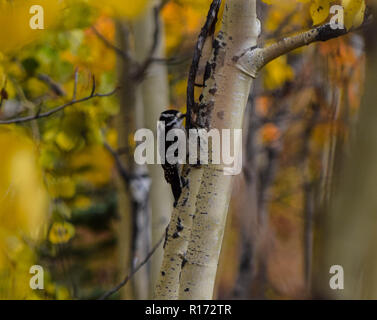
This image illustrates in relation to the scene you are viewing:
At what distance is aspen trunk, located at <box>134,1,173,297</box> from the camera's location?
7.40 feet

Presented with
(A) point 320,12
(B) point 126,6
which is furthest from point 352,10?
(B) point 126,6

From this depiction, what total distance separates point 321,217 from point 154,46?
4.16 ft

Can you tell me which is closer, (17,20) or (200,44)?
(200,44)

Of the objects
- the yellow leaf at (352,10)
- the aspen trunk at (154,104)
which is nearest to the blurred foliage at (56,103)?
the yellow leaf at (352,10)

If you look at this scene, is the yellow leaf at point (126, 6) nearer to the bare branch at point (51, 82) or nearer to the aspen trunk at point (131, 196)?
the aspen trunk at point (131, 196)

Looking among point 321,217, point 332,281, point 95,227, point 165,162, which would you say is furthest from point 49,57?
point 95,227

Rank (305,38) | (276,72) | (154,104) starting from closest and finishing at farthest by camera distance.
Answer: (305,38)
(154,104)
(276,72)

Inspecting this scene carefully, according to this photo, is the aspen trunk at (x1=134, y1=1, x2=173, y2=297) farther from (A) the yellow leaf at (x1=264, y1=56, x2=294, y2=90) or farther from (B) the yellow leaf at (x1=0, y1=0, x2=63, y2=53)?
(A) the yellow leaf at (x1=264, y1=56, x2=294, y2=90)

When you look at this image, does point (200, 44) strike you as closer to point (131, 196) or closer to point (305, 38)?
point (305, 38)

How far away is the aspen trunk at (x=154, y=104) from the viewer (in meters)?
2.26

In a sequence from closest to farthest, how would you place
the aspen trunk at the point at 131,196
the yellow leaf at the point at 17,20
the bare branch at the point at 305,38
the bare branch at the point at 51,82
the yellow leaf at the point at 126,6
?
1. the bare branch at the point at 305,38
2. the yellow leaf at the point at 17,20
3. the yellow leaf at the point at 126,6
4. the bare branch at the point at 51,82
5. the aspen trunk at the point at 131,196

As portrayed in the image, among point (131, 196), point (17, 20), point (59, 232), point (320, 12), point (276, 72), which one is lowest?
point (59, 232)

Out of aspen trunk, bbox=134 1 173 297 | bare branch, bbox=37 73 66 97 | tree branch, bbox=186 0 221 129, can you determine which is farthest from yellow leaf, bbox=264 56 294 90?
tree branch, bbox=186 0 221 129

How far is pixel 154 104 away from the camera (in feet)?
7.63
